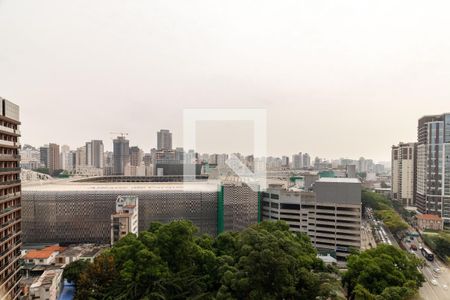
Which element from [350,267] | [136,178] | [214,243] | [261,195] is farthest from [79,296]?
[136,178]

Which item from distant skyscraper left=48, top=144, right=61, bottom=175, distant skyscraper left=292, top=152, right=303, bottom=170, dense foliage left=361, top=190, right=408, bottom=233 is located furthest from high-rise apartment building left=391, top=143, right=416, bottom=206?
distant skyscraper left=48, top=144, right=61, bottom=175

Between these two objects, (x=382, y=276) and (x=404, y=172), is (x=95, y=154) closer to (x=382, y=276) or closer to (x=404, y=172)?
(x=404, y=172)

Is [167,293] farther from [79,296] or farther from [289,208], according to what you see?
[289,208]

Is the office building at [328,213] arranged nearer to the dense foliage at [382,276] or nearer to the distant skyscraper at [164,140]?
the dense foliage at [382,276]

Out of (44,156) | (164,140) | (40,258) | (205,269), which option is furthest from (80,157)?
(205,269)

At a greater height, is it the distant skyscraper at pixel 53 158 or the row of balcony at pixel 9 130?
the row of balcony at pixel 9 130

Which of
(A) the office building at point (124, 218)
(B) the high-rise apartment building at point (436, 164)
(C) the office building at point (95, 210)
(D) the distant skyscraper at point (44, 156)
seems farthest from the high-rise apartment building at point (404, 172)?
(D) the distant skyscraper at point (44, 156)
